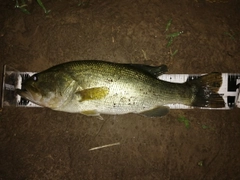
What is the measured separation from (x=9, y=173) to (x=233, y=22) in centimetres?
393

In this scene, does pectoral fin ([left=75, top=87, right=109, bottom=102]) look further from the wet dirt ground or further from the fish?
the wet dirt ground

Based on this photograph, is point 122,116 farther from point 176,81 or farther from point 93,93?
point 176,81

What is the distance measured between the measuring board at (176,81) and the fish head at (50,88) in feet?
1.65

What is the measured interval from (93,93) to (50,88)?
53cm

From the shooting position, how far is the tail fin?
279cm

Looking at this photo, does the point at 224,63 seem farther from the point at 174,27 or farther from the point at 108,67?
the point at 108,67

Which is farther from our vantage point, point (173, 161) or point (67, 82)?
point (173, 161)

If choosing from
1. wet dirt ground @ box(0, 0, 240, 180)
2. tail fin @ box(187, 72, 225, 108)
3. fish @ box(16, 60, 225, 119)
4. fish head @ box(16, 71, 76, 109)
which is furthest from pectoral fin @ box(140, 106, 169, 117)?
fish head @ box(16, 71, 76, 109)

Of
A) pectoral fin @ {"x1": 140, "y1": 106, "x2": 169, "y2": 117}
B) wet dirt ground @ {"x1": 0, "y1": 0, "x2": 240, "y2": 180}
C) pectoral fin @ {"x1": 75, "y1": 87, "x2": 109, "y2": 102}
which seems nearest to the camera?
pectoral fin @ {"x1": 75, "y1": 87, "x2": 109, "y2": 102}

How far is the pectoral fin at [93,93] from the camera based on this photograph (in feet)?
8.46

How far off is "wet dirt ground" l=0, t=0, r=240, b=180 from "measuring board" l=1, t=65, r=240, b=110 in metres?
0.10

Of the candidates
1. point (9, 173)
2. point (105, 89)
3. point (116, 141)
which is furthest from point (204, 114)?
point (9, 173)

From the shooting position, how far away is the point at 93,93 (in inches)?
102

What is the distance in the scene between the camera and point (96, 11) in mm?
3252
